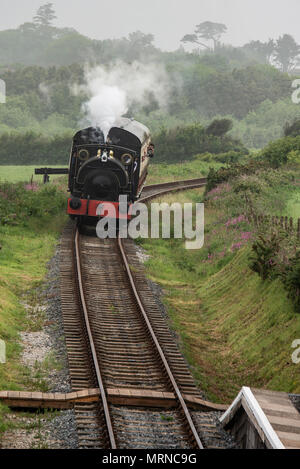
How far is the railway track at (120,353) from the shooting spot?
991 cm

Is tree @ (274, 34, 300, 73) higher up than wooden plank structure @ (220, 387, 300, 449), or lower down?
higher up

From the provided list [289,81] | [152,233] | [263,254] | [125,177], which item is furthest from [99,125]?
[289,81]

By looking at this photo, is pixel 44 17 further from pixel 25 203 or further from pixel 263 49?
pixel 25 203

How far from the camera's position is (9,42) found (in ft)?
570

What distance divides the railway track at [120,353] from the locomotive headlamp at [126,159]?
3.26m

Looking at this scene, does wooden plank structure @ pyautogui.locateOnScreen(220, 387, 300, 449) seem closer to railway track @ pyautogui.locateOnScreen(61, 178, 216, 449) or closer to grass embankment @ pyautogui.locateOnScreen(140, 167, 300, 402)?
railway track @ pyautogui.locateOnScreen(61, 178, 216, 449)

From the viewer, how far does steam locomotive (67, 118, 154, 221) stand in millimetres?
22328

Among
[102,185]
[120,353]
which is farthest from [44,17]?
[120,353]

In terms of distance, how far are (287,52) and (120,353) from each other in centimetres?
15712

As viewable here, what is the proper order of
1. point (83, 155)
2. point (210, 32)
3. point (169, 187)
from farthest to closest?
point (210, 32) → point (169, 187) → point (83, 155)

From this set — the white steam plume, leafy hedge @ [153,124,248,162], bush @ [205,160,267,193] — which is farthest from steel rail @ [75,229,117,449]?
leafy hedge @ [153,124,248,162]

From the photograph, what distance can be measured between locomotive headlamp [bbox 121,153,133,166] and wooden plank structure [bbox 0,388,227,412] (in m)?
12.4

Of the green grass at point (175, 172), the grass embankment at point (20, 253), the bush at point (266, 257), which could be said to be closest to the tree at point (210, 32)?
the green grass at point (175, 172)

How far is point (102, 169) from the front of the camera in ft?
73.2
